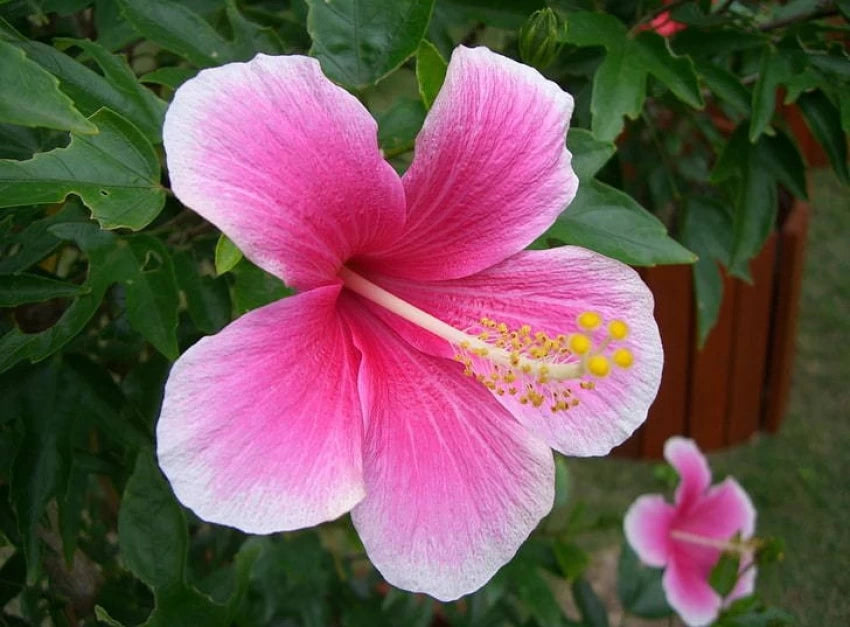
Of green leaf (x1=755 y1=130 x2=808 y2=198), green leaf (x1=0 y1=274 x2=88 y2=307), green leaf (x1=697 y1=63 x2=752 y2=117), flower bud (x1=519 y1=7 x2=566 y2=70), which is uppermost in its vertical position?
flower bud (x1=519 y1=7 x2=566 y2=70)

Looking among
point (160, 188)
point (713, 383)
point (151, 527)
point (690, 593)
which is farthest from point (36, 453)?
point (713, 383)

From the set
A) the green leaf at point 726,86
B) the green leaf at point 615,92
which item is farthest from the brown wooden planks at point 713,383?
the green leaf at point 615,92

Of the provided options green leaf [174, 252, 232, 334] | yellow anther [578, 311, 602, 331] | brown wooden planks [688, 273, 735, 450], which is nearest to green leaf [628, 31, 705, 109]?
yellow anther [578, 311, 602, 331]

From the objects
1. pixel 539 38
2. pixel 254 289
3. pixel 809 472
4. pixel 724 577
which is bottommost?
pixel 809 472

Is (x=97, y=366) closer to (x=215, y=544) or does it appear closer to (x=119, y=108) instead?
(x=119, y=108)

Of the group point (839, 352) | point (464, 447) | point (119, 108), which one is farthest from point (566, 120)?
point (839, 352)

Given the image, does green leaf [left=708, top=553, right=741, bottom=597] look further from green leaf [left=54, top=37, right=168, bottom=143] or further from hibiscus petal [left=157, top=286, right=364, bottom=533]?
green leaf [left=54, top=37, right=168, bottom=143]

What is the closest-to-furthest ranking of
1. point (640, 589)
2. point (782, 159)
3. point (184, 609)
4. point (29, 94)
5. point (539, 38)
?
point (29, 94) → point (184, 609) → point (539, 38) → point (782, 159) → point (640, 589)

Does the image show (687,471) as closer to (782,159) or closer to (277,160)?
(782,159)
